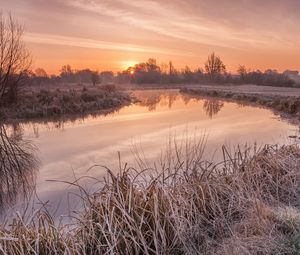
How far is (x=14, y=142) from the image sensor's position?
1136 centimetres

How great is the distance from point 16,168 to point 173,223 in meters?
5.57

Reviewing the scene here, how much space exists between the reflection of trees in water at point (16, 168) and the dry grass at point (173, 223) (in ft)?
8.03

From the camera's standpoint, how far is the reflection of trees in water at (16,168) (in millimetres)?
6125

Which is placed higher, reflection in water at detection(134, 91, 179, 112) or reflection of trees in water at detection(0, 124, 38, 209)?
reflection in water at detection(134, 91, 179, 112)

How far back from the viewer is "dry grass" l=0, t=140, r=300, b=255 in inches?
126

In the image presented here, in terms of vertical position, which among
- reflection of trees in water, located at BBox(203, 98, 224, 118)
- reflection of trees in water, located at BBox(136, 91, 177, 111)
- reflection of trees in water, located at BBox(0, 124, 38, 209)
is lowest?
reflection of trees in water, located at BBox(0, 124, 38, 209)

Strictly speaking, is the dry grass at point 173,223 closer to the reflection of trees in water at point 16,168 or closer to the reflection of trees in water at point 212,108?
the reflection of trees in water at point 16,168

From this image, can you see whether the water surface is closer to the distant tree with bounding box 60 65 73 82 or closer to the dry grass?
the dry grass

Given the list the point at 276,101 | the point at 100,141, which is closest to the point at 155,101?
the point at 276,101

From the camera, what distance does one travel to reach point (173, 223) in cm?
360

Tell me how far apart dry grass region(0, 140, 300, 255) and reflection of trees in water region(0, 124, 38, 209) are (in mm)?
2448

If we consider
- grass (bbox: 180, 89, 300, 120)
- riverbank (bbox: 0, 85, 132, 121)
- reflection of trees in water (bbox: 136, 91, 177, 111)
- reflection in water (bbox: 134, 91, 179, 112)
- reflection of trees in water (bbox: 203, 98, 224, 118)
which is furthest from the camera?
reflection in water (bbox: 134, 91, 179, 112)

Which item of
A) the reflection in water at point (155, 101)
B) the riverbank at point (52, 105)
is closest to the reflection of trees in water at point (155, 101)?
the reflection in water at point (155, 101)

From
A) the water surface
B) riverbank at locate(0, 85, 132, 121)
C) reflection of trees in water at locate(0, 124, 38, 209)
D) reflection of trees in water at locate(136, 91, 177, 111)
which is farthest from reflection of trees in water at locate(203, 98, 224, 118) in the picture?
reflection of trees in water at locate(0, 124, 38, 209)
